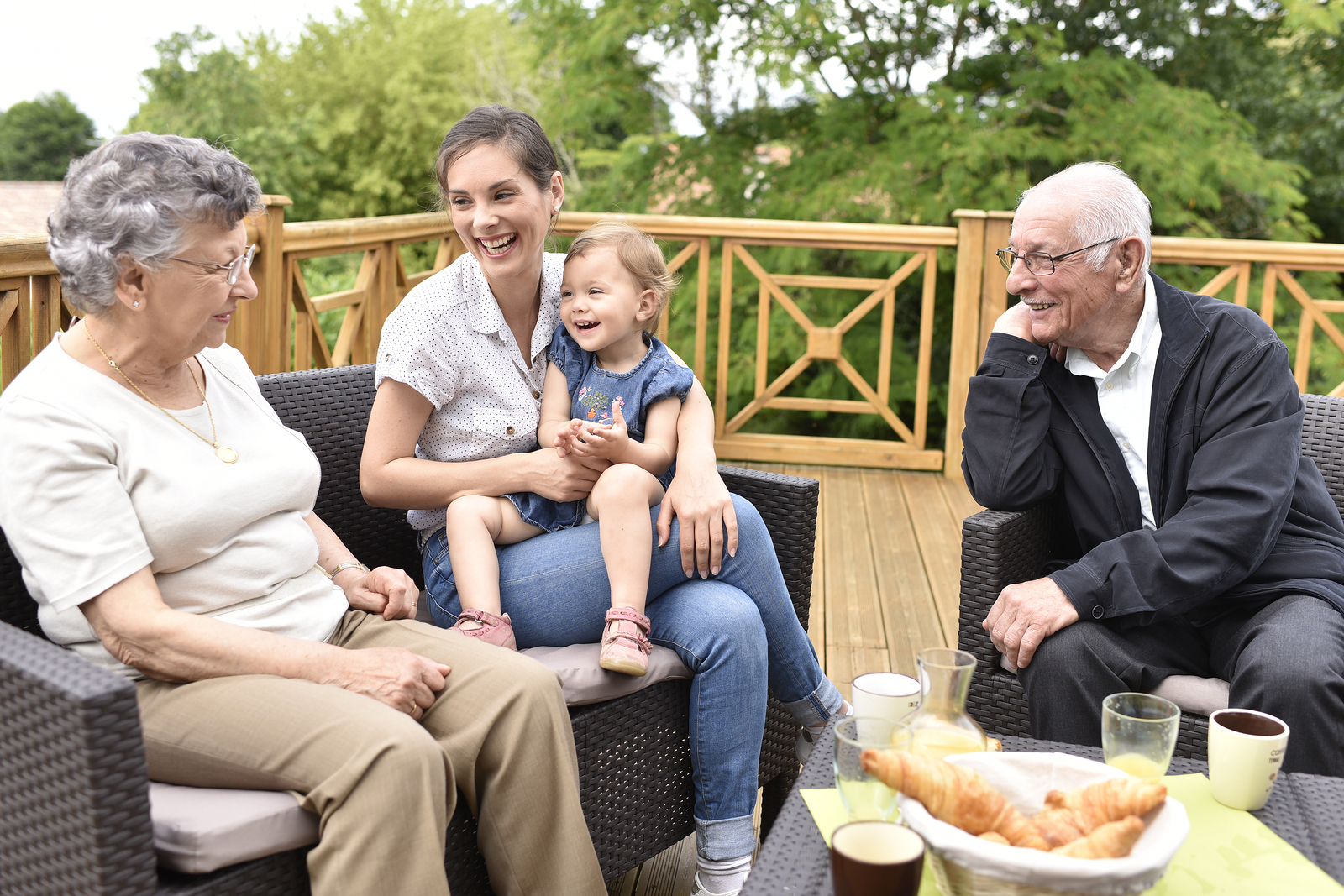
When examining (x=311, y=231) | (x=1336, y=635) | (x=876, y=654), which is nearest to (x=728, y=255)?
(x=311, y=231)

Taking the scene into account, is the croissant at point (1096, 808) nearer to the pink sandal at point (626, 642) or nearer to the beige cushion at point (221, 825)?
the pink sandal at point (626, 642)

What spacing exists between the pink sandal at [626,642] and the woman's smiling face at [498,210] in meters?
0.66

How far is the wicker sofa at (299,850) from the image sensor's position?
3.78ft

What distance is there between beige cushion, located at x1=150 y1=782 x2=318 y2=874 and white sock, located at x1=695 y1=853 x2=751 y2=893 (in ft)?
2.27

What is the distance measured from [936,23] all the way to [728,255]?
252 centimetres

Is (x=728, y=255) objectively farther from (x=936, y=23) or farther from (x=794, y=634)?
(x=794, y=634)

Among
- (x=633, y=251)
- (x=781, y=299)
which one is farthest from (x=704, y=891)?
(x=781, y=299)

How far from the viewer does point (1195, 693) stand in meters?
1.77

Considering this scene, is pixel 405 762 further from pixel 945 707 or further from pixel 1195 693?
pixel 1195 693

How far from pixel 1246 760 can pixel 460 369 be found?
132 cm

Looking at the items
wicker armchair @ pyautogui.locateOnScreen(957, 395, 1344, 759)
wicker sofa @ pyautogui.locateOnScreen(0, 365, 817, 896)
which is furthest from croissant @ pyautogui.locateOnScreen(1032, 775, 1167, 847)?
wicker armchair @ pyautogui.locateOnScreen(957, 395, 1344, 759)

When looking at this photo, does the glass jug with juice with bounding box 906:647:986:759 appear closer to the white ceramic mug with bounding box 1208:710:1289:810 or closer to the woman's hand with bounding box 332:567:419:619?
the white ceramic mug with bounding box 1208:710:1289:810

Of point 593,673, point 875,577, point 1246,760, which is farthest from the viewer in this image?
point 875,577

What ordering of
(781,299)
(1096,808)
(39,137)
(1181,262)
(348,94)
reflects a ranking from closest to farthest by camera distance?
(1096,808), (1181,262), (781,299), (39,137), (348,94)
